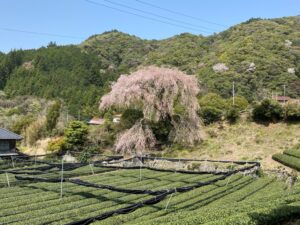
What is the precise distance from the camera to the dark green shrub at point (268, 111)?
1378 inches

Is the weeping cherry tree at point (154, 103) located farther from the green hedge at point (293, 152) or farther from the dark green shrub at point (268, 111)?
the green hedge at point (293, 152)

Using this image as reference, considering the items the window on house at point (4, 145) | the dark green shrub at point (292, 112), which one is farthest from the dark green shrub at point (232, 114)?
the window on house at point (4, 145)

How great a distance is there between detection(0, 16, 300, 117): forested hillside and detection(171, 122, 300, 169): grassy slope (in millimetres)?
18036

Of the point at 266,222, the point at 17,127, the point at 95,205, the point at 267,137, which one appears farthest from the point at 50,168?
the point at 17,127

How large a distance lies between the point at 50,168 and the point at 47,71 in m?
70.5

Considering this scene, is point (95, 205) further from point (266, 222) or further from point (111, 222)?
point (266, 222)

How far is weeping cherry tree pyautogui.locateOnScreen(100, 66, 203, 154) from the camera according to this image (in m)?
33.1

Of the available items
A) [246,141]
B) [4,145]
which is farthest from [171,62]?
[4,145]

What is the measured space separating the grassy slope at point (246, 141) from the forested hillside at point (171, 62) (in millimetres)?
18036

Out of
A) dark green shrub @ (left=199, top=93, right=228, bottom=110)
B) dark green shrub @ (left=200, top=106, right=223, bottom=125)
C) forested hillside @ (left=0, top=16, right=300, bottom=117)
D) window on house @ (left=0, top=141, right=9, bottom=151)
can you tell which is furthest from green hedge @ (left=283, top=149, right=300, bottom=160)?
window on house @ (left=0, top=141, right=9, bottom=151)

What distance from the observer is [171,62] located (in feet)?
210

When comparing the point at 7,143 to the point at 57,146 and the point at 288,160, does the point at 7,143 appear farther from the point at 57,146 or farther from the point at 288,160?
the point at 288,160

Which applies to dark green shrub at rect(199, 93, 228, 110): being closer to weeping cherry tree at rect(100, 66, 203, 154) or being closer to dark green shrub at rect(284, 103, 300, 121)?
weeping cherry tree at rect(100, 66, 203, 154)

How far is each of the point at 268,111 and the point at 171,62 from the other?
3107 centimetres
